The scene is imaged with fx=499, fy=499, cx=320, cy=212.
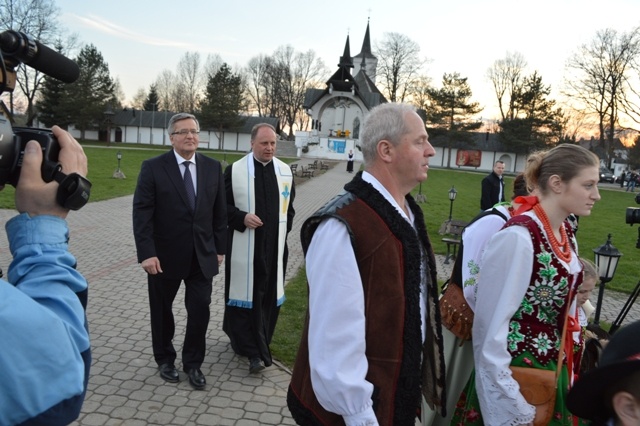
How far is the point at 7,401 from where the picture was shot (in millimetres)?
1045

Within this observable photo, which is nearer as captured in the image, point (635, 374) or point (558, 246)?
point (635, 374)

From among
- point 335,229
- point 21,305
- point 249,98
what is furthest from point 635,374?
point 249,98

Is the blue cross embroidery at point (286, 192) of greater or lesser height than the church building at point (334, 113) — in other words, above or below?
below

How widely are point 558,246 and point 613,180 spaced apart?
60721mm

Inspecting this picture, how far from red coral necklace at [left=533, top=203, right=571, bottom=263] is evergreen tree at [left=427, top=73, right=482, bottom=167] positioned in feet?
197

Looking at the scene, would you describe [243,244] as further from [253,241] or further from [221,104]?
[221,104]

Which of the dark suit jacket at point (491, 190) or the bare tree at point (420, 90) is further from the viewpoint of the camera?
the bare tree at point (420, 90)

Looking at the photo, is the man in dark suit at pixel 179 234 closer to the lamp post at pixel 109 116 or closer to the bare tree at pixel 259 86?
the lamp post at pixel 109 116

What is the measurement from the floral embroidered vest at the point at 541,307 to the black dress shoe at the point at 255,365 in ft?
8.77

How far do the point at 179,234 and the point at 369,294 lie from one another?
2641 mm

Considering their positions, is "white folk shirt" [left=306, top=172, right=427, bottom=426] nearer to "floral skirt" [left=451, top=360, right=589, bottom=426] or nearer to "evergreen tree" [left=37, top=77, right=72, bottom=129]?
"floral skirt" [left=451, top=360, right=589, bottom=426]

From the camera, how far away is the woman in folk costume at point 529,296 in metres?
2.32

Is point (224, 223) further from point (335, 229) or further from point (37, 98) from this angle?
point (37, 98)

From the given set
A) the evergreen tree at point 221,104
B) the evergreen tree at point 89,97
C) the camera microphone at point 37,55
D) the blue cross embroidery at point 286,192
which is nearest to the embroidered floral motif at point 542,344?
the camera microphone at point 37,55
